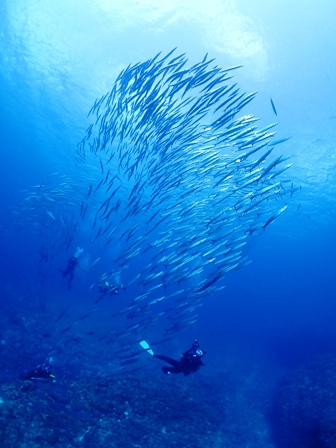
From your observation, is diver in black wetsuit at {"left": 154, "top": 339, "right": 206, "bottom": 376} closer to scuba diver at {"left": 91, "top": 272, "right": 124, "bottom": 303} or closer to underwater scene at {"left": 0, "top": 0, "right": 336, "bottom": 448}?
underwater scene at {"left": 0, "top": 0, "right": 336, "bottom": 448}

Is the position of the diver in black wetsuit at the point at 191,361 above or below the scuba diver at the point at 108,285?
below

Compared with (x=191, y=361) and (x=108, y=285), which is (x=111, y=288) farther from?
(x=191, y=361)

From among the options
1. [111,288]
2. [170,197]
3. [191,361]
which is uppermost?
[170,197]

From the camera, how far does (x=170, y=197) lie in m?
11.1

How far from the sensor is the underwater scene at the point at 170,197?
8336 millimetres

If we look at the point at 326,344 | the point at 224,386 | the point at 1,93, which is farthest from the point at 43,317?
the point at 326,344

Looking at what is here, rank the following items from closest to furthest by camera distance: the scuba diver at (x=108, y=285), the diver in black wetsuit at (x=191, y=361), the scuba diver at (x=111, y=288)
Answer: the diver in black wetsuit at (x=191, y=361)
the scuba diver at (x=108, y=285)
the scuba diver at (x=111, y=288)

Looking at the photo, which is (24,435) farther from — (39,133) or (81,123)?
(39,133)

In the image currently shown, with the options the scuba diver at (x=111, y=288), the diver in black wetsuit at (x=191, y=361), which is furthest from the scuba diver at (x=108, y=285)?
the diver in black wetsuit at (x=191, y=361)

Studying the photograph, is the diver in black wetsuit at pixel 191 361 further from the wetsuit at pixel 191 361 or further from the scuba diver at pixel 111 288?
the scuba diver at pixel 111 288

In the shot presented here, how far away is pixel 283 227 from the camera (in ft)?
135

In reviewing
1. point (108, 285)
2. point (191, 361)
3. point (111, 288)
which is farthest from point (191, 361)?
point (111, 288)

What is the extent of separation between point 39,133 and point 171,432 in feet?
127

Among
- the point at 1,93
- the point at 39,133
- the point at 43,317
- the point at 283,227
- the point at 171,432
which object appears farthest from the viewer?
the point at 283,227
